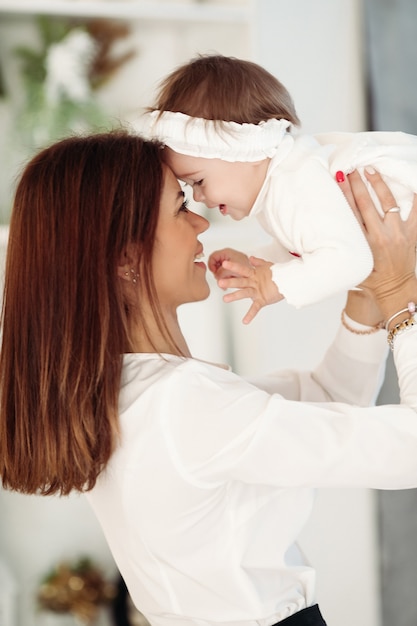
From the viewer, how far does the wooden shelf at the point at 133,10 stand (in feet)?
6.75

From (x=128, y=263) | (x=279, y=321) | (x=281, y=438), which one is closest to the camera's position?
(x=281, y=438)

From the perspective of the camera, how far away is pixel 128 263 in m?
1.27

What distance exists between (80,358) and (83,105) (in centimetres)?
119

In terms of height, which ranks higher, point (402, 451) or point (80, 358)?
point (80, 358)

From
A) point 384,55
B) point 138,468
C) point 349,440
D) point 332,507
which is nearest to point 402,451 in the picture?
point 349,440

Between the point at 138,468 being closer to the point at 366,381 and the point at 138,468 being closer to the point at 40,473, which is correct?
the point at 40,473

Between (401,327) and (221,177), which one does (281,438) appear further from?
(221,177)

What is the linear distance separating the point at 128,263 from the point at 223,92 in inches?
13.2

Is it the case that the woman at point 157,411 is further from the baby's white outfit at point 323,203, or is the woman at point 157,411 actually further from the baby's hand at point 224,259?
the baby's hand at point 224,259

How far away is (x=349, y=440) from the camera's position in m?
1.16

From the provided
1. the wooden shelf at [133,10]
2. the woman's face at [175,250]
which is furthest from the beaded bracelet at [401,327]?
the wooden shelf at [133,10]

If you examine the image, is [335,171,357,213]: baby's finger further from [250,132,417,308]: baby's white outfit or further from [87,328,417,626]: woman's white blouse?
[87,328,417,626]: woman's white blouse

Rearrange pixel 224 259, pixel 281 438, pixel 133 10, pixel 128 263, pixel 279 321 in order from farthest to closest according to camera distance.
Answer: pixel 279 321 → pixel 133 10 → pixel 224 259 → pixel 128 263 → pixel 281 438

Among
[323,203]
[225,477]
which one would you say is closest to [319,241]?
[323,203]
